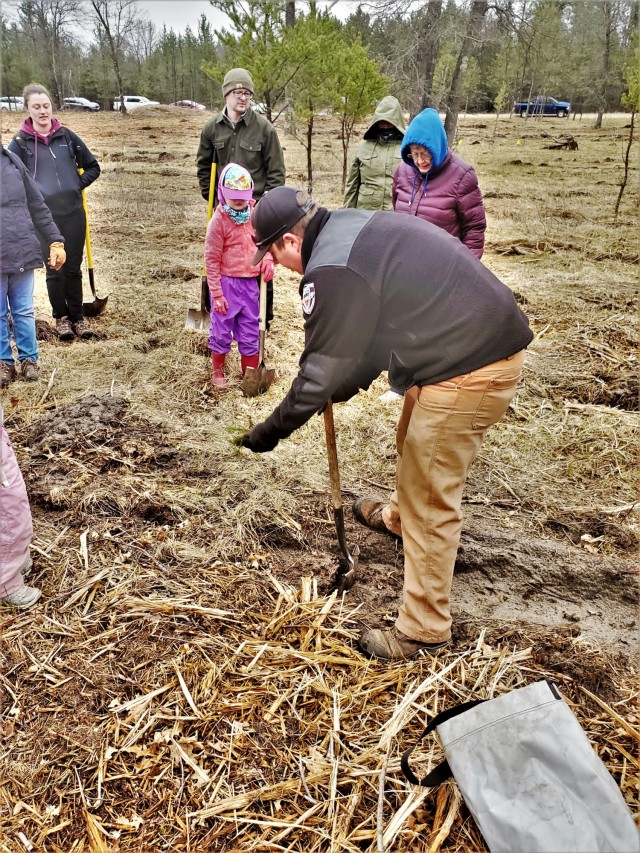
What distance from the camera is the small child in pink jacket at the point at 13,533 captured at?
2.60m

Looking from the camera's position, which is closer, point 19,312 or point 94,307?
point 19,312

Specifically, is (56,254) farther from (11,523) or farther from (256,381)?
(11,523)

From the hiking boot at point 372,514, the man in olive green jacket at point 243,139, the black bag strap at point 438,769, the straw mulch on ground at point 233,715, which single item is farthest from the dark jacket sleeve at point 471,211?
the black bag strap at point 438,769

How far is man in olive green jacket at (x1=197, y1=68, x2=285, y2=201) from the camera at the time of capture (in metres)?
5.09

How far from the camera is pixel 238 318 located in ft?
15.7

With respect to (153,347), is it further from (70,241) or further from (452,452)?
(452,452)

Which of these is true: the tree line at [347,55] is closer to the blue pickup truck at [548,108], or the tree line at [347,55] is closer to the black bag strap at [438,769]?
the blue pickup truck at [548,108]

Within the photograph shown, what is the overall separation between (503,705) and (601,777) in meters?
0.31

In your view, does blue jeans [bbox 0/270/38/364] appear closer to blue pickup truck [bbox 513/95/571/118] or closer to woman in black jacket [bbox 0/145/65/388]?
woman in black jacket [bbox 0/145/65/388]

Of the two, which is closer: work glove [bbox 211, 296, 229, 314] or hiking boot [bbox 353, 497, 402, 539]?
hiking boot [bbox 353, 497, 402, 539]

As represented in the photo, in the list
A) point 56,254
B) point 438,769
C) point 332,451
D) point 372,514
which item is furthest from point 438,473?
point 56,254

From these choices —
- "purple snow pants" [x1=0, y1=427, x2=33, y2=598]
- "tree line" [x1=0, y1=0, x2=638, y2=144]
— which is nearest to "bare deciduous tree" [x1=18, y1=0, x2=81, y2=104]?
"tree line" [x1=0, y1=0, x2=638, y2=144]

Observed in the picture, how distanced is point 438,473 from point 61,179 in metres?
4.91

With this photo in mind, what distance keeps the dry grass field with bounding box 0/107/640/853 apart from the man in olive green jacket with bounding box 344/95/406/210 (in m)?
1.82
